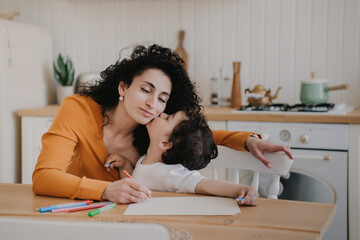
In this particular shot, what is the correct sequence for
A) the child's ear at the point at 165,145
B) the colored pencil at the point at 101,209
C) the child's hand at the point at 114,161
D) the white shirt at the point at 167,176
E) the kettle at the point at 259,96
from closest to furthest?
1. the colored pencil at the point at 101,209
2. the white shirt at the point at 167,176
3. the child's ear at the point at 165,145
4. the child's hand at the point at 114,161
5. the kettle at the point at 259,96

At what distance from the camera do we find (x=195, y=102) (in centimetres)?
→ 161

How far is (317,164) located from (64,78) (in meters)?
1.83

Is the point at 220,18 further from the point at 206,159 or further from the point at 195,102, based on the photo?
the point at 206,159

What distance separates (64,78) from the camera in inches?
122

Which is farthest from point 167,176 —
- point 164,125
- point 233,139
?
point 233,139

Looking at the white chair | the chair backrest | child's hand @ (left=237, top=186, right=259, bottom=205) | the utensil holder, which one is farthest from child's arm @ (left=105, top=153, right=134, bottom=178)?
the utensil holder

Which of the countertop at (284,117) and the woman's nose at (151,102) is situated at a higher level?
the woman's nose at (151,102)

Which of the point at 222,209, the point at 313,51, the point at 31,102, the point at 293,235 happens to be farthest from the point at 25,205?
the point at 313,51

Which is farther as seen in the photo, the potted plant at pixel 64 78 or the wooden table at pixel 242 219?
the potted plant at pixel 64 78

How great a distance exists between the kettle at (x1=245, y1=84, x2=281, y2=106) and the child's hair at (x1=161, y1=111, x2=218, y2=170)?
4.32 feet

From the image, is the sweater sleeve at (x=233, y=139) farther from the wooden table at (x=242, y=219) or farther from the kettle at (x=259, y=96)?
the kettle at (x=259, y=96)

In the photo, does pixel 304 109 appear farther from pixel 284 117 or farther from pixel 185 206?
pixel 185 206

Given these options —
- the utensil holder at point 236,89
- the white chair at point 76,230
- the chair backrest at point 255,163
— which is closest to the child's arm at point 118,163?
the chair backrest at point 255,163

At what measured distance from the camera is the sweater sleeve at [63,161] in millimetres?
1167
